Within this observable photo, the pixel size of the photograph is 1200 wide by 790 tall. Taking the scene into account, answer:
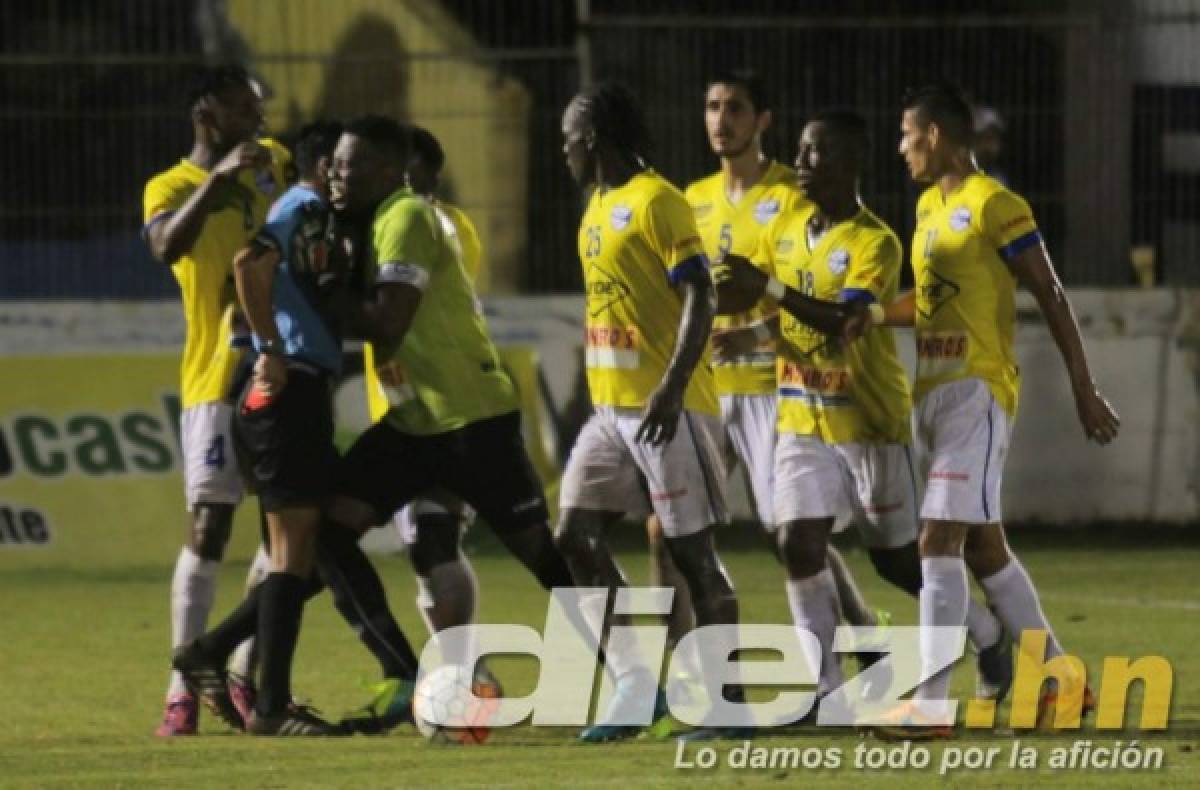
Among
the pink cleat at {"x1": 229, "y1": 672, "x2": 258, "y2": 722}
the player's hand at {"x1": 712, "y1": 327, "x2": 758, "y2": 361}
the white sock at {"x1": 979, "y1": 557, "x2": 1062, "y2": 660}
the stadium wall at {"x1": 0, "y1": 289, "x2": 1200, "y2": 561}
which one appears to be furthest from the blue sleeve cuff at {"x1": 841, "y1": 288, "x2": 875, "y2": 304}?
the stadium wall at {"x1": 0, "y1": 289, "x2": 1200, "y2": 561}

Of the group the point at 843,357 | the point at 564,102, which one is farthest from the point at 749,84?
the point at 564,102

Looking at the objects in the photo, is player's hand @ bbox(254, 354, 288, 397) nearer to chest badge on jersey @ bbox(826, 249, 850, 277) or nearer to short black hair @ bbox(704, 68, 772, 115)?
chest badge on jersey @ bbox(826, 249, 850, 277)

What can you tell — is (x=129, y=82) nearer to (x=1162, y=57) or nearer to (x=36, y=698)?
(x=1162, y=57)

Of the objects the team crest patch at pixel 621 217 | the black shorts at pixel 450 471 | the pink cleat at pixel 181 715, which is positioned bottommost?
the pink cleat at pixel 181 715

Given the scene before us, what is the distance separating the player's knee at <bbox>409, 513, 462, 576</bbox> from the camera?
10.4 metres

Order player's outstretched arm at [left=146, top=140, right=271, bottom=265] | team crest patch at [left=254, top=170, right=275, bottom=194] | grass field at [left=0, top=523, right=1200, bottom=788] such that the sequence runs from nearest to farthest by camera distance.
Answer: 1. grass field at [left=0, top=523, right=1200, bottom=788]
2. player's outstretched arm at [left=146, top=140, right=271, bottom=265]
3. team crest patch at [left=254, top=170, right=275, bottom=194]

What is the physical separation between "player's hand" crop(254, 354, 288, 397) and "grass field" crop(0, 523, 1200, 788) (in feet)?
3.88

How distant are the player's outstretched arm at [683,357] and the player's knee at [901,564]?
49.8 inches

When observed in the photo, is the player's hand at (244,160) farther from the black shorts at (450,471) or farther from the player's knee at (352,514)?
the player's knee at (352,514)

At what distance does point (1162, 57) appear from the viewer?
18.5 meters

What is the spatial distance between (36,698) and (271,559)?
1840 millimetres

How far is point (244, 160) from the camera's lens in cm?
986

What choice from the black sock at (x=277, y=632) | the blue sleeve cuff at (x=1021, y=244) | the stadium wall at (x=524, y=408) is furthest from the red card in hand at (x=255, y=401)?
the stadium wall at (x=524, y=408)

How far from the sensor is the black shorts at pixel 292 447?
956 centimetres
